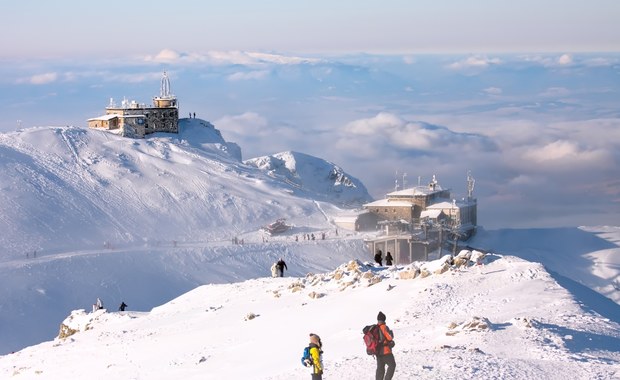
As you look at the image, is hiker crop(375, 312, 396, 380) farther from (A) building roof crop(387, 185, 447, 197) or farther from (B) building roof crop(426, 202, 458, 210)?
(A) building roof crop(387, 185, 447, 197)

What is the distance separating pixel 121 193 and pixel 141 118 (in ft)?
59.8

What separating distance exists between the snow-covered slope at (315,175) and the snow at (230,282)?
25.3 inches

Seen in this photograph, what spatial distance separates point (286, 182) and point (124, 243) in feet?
88.7

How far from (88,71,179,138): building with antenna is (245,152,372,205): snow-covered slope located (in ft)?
59.9

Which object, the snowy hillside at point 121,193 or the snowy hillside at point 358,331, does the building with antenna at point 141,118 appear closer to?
the snowy hillside at point 121,193

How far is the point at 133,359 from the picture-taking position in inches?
1025

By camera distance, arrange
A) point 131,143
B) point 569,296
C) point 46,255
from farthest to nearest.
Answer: point 131,143 → point 46,255 → point 569,296

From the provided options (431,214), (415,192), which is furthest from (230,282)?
(415,192)

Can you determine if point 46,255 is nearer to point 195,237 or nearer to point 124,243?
point 124,243

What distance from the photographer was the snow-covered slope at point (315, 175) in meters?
117

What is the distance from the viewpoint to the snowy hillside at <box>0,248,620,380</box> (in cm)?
1923

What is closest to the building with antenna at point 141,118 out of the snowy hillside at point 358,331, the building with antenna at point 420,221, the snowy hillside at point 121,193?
→ the snowy hillside at point 121,193

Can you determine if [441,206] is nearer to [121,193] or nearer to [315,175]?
[121,193]

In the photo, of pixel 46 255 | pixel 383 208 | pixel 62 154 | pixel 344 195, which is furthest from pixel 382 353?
pixel 344 195
